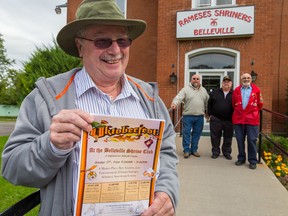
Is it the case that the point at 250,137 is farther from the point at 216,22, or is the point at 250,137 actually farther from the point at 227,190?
the point at 216,22

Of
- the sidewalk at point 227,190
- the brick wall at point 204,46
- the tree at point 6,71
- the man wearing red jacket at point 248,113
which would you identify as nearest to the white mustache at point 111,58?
the sidewalk at point 227,190

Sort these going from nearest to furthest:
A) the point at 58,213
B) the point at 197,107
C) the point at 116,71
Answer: the point at 58,213 → the point at 116,71 → the point at 197,107

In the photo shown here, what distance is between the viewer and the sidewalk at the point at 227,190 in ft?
12.2

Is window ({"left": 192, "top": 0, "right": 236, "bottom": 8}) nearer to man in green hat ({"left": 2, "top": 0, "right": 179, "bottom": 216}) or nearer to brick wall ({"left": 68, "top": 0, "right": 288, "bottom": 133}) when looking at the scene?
brick wall ({"left": 68, "top": 0, "right": 288, "bottom": 133})

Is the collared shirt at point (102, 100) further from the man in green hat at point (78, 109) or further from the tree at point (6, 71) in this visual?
the tree at point (6, 71)

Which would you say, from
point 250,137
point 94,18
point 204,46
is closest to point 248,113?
point 250,137

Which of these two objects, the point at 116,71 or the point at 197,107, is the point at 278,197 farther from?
the point at 116,71

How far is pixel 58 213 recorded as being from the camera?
4.23ft

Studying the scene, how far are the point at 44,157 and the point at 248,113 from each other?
479cm

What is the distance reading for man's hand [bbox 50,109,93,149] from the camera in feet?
3.66

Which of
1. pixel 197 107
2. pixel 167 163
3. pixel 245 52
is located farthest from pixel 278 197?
pixel 245 52

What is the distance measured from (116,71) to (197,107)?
15.8 ft

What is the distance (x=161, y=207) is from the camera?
55.1 inches

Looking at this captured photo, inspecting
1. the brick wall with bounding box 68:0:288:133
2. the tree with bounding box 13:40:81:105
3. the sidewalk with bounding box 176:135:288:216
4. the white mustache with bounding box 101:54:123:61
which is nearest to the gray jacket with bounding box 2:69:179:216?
the white mustache with bounding box 101:54:123:61
